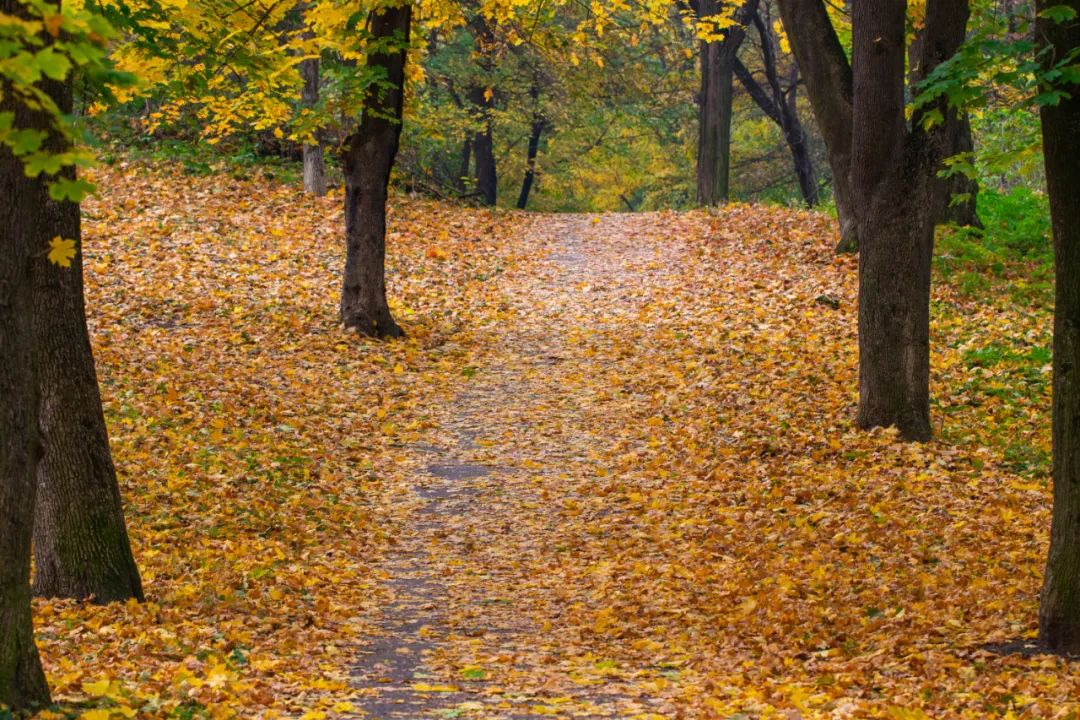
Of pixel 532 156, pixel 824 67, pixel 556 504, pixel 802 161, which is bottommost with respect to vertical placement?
pixel 556 504

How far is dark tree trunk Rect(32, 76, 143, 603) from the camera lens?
6344 millimetres

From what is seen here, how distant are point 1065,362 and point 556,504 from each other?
186 inches

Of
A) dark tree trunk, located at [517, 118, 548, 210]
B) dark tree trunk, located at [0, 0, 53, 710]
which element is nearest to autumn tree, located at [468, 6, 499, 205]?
dark tree trunk, located at [517, 118, 548, 210]

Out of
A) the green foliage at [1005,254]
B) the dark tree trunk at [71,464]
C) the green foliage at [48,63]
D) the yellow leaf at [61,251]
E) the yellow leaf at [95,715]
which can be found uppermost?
the green foliage at [1005,254]

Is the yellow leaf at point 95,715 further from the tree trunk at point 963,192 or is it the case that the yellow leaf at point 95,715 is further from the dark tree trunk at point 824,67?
the tree trunk at point 963,192

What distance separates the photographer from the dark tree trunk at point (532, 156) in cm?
3170

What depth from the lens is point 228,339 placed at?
13.6 m

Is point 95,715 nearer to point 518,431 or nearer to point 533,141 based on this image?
point 518,431

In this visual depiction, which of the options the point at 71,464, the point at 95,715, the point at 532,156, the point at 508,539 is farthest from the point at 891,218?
the point at 532,156

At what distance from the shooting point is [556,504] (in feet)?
31.0

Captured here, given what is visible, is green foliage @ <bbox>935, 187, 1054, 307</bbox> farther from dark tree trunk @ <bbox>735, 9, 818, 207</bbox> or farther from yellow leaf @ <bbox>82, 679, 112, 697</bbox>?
yellow leaf @ <bbox>82, 679, 112, 697</bbox>

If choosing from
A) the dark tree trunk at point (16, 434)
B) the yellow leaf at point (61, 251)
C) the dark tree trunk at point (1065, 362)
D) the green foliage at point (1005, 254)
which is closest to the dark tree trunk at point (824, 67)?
the green foliage at point (1005, 254)

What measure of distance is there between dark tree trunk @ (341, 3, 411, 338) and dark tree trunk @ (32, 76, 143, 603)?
7694 millimetres

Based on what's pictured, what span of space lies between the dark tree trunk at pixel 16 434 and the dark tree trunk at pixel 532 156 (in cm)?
2576
